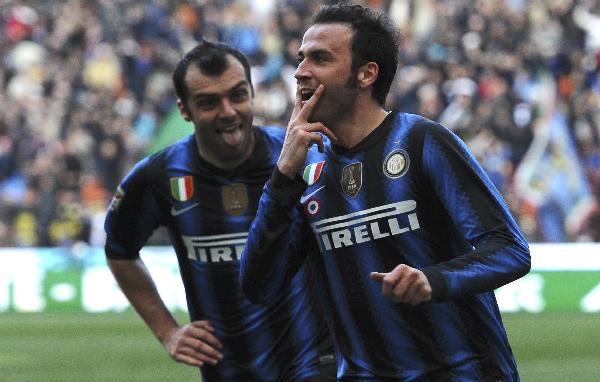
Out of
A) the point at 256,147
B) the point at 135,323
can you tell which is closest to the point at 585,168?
the point at 135,323

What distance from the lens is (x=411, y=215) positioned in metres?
4.30

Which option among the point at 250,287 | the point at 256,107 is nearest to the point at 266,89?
the point at 256,107

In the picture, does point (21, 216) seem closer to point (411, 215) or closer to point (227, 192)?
point (227, 192)

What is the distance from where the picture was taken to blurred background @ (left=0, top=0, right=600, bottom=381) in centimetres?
1808

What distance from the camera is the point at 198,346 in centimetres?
549

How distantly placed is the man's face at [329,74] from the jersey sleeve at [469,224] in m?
0.38

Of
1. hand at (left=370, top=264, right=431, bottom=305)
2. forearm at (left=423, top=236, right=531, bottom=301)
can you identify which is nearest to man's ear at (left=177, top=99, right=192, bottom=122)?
forearm at (left=423, top=236, right=531, bottom=301)

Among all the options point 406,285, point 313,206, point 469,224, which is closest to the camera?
point 406,285

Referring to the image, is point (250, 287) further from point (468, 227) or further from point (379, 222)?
point (468, 227)

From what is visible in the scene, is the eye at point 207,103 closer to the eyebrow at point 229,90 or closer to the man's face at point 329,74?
the eyebrow at point 229,90

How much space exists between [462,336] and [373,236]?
0.44m

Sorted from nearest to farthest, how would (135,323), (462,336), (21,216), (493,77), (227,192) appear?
(462,336) → (227,192) → (135,323) → (21,216) → (493,77)

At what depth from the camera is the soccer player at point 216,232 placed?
567 centimetres

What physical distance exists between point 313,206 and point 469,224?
0.65 metres
